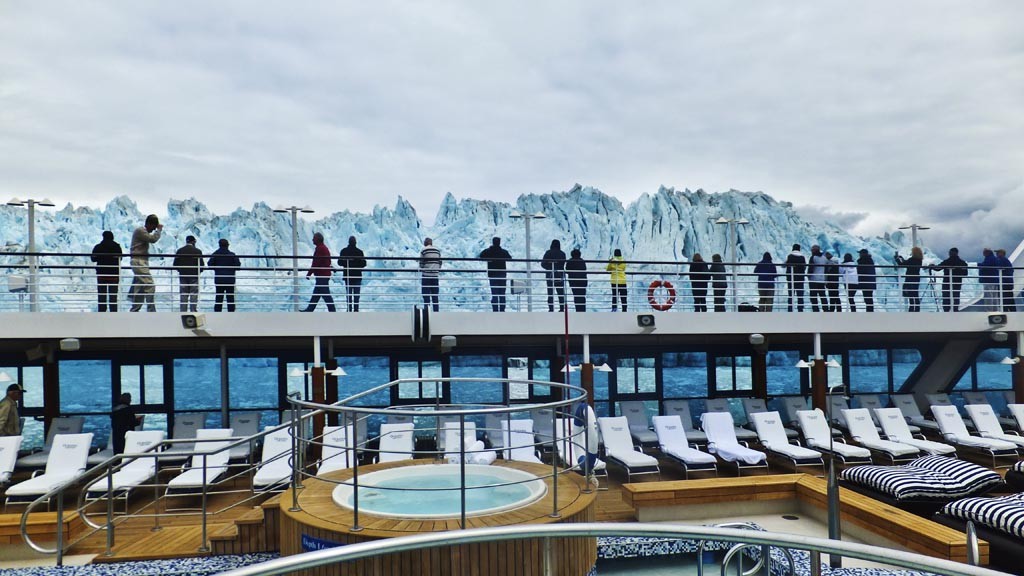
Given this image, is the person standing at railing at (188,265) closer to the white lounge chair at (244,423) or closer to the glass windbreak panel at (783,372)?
the white lounge chair at (244,423)

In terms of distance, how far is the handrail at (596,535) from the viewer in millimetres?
1450

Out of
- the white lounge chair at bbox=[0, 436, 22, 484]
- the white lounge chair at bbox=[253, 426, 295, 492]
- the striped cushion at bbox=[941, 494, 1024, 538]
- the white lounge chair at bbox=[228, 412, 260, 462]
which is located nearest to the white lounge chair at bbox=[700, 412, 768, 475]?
the striped cushion at bbox=[941, 494, 1024, 538]

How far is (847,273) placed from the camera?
12445 millimetres

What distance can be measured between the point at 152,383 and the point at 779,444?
30.9 ft

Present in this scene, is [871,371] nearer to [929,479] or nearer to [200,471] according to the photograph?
[929,479]

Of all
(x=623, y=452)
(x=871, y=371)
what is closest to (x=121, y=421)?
(x=623, y=452)

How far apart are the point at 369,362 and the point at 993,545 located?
9.71 meters

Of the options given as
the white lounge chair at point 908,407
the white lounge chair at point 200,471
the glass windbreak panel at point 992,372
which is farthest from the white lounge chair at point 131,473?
the glass windbreak panel at point 992,372

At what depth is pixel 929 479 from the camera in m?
6.88

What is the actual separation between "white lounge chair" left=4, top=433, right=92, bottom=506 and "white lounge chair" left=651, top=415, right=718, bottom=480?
704 cm

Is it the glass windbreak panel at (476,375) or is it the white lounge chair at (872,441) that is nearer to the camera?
the white lounge chair at (872,441)

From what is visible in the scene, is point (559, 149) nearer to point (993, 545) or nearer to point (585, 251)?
point (585, 251)

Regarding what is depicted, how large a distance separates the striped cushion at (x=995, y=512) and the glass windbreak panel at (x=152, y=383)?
418 inches

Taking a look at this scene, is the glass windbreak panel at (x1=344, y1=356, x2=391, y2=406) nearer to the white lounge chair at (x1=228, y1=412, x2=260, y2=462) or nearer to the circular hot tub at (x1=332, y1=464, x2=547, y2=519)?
the white lounge chair at (x1=228, y1=412, x2=260, y2=462)
